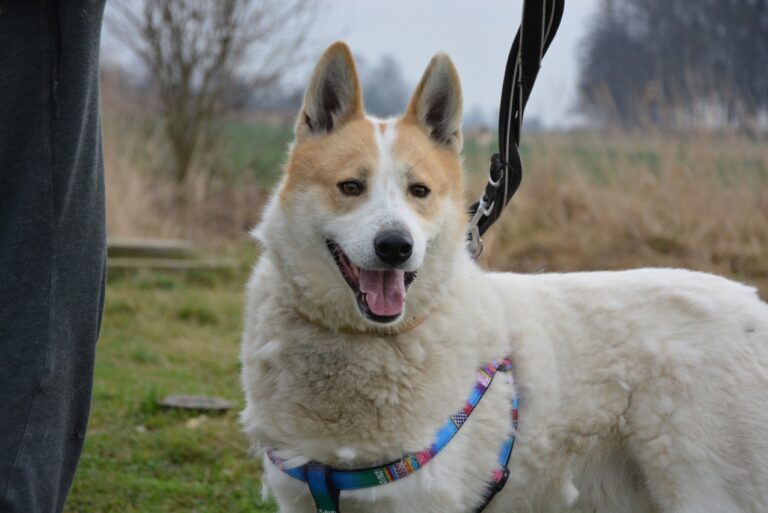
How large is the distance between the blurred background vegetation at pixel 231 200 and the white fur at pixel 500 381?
1251 millimetres

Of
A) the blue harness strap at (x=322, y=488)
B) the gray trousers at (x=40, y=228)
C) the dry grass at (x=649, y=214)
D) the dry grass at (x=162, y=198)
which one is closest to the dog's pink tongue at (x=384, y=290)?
the blue harness strap at (x=322, y=488)

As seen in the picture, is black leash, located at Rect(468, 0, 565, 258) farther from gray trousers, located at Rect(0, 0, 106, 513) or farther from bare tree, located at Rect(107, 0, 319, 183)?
bare tree, located at Rect(107, 0, 319, 183)

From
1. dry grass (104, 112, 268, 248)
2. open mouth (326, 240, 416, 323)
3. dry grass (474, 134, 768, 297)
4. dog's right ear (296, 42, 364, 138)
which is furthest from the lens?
dry grass (104, 112, 268, 248)

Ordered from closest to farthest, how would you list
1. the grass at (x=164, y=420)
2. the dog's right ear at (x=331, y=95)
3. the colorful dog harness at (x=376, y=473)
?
the colorful dog harness at (x=376, y=473)
the dog's right ear at (x=331, y=95)
the grass at (x=164, y=420)

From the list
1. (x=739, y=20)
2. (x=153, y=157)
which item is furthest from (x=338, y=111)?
(x=739, y=20)

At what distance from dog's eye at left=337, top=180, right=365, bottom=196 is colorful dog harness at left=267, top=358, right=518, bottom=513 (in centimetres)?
73

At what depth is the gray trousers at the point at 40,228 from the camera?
6.22 feet

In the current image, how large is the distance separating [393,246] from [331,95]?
69cm

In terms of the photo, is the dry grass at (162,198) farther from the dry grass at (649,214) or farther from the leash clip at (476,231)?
the leash clip at (476,231)

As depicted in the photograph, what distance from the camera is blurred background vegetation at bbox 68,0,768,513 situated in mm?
3826

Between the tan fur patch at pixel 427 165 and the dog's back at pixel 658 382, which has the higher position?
the tan fur patch at pixel 427 165

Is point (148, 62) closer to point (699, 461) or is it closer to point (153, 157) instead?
point (153, 157)

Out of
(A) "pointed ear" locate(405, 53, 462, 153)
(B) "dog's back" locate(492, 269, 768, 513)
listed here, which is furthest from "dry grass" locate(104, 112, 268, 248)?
(B) "dog's back" locate(492, 269, 768, 513)

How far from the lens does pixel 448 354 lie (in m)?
2.37
